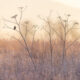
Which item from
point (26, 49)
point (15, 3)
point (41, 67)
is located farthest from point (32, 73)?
point (15, 3)

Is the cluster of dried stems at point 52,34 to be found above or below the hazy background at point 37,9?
below

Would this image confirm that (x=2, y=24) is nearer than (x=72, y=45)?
Yes

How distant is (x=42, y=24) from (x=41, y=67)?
1.28ft

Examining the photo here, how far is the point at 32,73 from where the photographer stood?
1.84 meters

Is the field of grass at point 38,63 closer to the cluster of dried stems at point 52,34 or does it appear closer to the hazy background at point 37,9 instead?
the cluster of dried stems at point 52,34

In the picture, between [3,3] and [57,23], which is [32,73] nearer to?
[57,23]

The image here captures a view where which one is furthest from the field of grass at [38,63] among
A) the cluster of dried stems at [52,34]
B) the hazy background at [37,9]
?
the hazy background at [37,9]

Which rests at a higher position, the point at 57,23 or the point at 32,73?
the point at 57,23

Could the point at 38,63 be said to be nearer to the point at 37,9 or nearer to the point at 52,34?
the point at 52,34

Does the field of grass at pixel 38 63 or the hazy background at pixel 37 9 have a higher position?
the hazy background at pixel 37 9

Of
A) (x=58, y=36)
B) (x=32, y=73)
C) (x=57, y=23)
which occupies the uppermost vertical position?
(x=57, y=23)

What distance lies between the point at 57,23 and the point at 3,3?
521 mm

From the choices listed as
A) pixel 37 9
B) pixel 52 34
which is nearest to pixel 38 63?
pixel 52 34

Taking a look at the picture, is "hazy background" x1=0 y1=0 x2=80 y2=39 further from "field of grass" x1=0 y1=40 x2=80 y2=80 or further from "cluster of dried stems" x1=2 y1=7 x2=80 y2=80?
"field of grass" x1=0 y1=40 x2=80 y2=80
